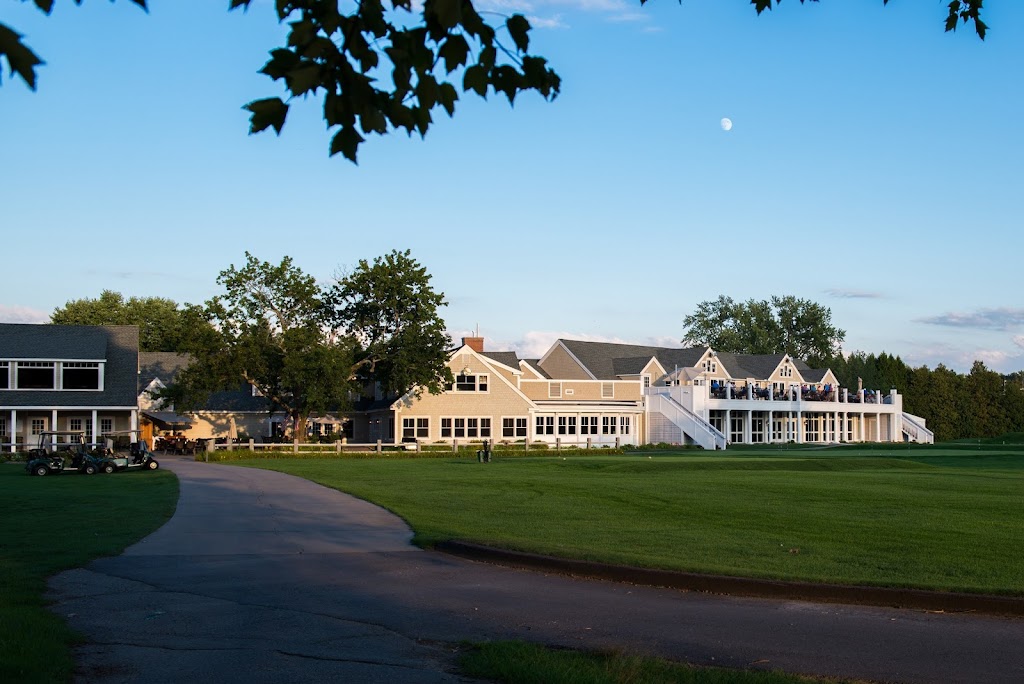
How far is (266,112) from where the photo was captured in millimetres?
4434

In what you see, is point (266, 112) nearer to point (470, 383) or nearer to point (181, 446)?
point (181, 446)

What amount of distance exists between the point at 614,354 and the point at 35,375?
140ft

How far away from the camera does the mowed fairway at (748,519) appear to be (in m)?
12.5

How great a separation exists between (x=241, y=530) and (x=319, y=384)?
37182 millimetres

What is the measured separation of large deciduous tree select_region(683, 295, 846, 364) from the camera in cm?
12556

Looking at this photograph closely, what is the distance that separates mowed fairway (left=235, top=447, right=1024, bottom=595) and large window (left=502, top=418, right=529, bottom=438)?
3273 centimetres

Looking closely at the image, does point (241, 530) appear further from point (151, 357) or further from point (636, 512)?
point (151, 357)

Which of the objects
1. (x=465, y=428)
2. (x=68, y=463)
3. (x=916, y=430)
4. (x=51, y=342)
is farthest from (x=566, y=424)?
(x=68, y=463)

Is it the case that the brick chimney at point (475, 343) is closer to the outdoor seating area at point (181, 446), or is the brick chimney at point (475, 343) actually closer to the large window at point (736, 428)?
the large window at point (736, 428)

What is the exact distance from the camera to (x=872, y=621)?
379 inches

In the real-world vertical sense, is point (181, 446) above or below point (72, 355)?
below

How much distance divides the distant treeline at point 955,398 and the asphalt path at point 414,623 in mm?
87429

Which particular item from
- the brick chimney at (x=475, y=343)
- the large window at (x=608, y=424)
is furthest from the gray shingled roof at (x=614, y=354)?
the brick chimney at (x=475, y=343)

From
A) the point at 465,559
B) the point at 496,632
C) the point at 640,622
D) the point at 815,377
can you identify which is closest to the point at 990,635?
the point at 640,622
